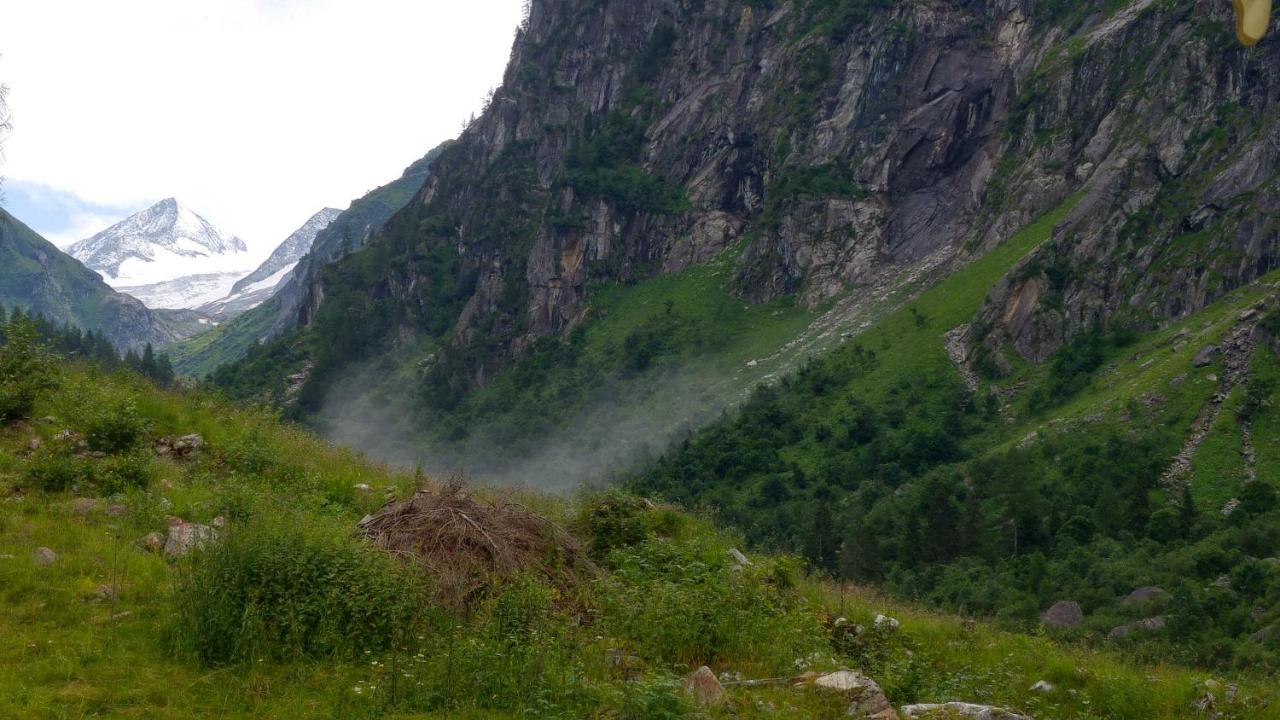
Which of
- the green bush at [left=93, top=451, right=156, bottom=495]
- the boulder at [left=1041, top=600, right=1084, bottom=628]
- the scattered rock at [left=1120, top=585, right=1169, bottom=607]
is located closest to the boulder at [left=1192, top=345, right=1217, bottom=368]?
the scattered rock at [left=1120, top=585, right=1169, bottom=607]

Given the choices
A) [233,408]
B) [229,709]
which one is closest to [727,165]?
[233,408]

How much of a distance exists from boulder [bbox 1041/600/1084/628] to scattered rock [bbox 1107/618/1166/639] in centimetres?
184

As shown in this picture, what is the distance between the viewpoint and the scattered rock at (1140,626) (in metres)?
28.6

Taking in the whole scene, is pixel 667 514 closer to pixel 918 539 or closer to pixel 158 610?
pixel 158 610

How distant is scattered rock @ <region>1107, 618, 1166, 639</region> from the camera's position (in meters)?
28.6

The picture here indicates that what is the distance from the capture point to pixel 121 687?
642cm

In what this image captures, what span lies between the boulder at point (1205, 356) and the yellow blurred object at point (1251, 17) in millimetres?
58472

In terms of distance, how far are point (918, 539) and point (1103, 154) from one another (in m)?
50.2

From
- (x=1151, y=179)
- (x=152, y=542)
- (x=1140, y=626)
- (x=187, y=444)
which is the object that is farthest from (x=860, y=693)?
(x=1151, y=179)

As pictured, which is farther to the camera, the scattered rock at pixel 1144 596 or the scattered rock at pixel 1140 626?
the scattered rock at pixel 1144 596

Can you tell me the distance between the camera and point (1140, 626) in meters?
30.2

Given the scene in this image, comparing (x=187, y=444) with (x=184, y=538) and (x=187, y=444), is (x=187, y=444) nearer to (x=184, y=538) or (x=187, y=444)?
(x=187, y=444)

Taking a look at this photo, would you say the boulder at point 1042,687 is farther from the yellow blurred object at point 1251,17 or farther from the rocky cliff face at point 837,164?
the rocky cliff face at point 837,164

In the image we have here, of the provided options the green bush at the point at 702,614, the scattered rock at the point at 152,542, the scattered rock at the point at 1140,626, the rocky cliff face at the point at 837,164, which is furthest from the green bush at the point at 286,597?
the rocky cliff face at the point at 837,164
